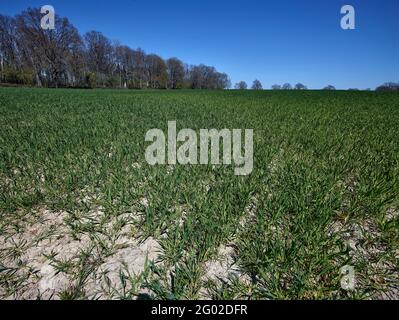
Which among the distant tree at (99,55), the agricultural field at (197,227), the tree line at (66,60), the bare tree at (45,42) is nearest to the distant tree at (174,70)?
the tree line at (66,60)

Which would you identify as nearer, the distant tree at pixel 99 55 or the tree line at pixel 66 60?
the tree line at pixel 66 60

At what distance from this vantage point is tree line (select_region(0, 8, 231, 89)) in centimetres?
4809

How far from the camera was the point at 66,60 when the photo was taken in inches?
2110

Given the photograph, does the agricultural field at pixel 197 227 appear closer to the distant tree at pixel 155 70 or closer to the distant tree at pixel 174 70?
the distant tree at pixel 155 70

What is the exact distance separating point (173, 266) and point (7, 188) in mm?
2812

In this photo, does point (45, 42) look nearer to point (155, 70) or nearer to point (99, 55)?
point (99, 55)

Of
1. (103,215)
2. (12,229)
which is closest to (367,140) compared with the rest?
(103,215)

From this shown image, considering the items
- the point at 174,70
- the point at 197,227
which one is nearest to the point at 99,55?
the point at 174,70

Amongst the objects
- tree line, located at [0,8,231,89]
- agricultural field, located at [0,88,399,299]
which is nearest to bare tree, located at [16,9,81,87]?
tree line, located at [0,8,231,89]

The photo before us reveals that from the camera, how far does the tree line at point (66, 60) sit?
158 ft

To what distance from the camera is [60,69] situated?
5694 centimetres

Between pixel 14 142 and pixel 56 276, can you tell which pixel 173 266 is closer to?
pixel 56 276

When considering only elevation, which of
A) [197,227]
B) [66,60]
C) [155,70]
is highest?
[155,70]

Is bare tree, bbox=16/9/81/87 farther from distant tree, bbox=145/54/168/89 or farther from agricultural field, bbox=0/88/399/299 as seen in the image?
agricultural field, bbox=0/88/399/299
